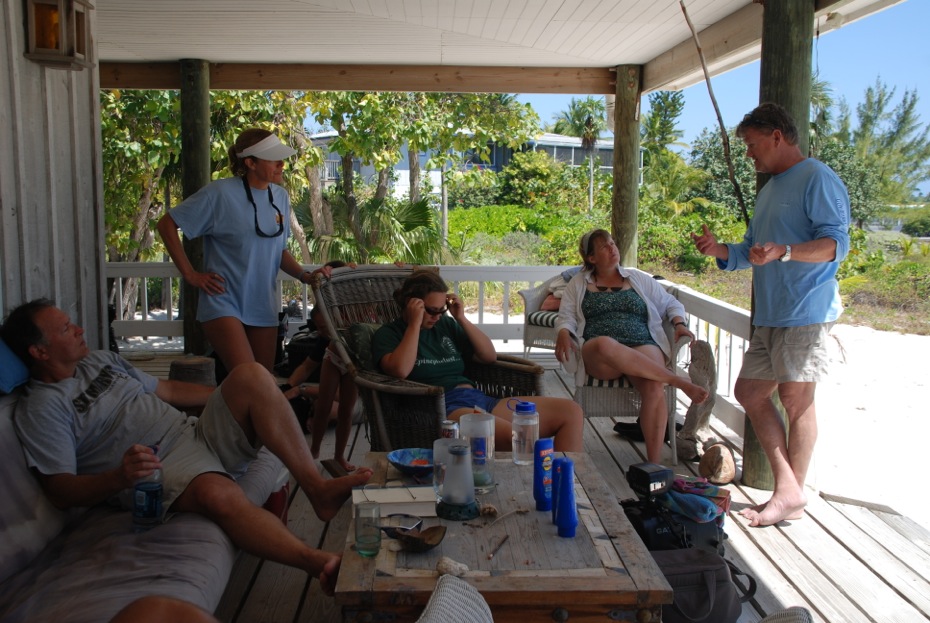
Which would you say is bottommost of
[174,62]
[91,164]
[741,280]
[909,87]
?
[741,280]

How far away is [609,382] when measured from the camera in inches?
156

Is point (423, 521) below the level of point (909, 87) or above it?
below

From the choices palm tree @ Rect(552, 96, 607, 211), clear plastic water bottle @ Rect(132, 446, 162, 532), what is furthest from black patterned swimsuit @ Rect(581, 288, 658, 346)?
palm tree @ Rect(552, 96, 607, 211)

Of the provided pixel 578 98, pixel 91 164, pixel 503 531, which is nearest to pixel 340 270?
pixel 91 164

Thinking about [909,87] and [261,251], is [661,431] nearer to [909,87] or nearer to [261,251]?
[261,251]

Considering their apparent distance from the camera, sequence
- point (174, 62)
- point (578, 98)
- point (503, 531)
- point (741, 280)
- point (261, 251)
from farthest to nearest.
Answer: point (578, 98), point (741, 280), point (174, 62), point (261, 251), point (503, 531)

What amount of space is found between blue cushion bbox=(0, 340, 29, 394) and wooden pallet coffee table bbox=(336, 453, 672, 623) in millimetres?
1075

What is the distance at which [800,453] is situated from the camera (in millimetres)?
3342

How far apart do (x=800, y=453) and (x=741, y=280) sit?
17.0 metres

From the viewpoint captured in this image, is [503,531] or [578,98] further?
[578,98]

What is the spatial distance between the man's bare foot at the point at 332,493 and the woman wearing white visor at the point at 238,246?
1111mm

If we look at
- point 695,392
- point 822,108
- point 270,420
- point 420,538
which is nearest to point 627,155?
point 695,392

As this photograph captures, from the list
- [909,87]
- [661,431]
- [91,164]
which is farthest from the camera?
[909,87]

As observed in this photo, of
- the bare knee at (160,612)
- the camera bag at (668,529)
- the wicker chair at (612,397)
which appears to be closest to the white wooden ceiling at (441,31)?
the wicker chair at (612,397)
